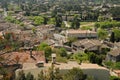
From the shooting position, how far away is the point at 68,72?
1780 cm

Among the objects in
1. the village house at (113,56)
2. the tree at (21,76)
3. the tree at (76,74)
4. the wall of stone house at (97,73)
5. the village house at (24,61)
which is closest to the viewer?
the tree at (76,74)

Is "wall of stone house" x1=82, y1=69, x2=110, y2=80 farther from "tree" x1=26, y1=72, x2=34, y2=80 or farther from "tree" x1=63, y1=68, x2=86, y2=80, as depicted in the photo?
"tree" x1=26, y1=72, x2=34, y2=80

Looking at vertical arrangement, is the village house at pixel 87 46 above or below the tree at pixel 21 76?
below

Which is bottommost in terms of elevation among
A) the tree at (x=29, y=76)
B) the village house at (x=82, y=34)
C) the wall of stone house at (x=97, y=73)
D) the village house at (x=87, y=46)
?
the village house at (x=82, y=34)

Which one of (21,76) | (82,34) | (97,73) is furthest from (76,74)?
(82,34)

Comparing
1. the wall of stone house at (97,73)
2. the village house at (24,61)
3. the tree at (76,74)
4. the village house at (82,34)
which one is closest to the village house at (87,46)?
the village house at (82,34)

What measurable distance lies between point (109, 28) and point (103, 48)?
2105 cm

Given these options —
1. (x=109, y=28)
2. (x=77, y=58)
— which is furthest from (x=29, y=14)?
(x=77, y=58)

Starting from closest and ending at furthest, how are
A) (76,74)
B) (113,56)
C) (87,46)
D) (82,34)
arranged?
(76,74)
(113,56)
(87,46)
(82,34)

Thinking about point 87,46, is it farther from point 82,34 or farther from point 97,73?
point 97,73

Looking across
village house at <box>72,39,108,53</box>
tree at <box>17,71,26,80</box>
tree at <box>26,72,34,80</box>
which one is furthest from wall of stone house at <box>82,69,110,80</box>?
village house at <box>72,39,108,53</box>

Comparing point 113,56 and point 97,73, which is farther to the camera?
point 113,56

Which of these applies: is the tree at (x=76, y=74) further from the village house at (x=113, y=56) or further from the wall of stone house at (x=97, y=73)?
the village house at (x=113, y=56)

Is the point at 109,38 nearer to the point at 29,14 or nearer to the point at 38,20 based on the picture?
the point at 38,20
